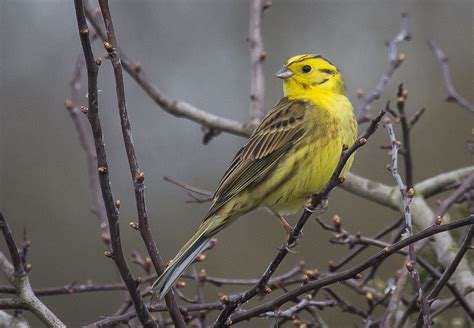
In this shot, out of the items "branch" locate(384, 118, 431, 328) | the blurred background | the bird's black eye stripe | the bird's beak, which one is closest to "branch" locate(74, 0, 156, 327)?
"branch" locate(384, 118, 431, 328)

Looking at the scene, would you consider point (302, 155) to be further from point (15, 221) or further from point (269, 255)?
point (15, 221)

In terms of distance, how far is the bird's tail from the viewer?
9.12 feet

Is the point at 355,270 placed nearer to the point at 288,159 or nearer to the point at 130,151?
the point at 130,151

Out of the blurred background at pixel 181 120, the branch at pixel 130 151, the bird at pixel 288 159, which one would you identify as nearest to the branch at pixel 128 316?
the branch at pixel 130 151

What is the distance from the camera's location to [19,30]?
12.7 meters

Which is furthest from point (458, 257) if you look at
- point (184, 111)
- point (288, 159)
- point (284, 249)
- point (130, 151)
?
point (184, 111)

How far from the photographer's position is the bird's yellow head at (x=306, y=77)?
4199mm

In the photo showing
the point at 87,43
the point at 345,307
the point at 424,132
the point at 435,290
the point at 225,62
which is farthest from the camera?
the point at 225,62

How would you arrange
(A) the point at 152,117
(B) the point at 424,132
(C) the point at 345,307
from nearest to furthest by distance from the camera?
(C) the point at 345,307 < (B) the point at 424,132 < (A) the point at 152,117

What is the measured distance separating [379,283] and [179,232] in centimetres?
588

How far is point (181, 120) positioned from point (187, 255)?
794 centimetres

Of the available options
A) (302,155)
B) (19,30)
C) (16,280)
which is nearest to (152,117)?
(19,30)

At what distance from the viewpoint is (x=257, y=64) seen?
4984 mm

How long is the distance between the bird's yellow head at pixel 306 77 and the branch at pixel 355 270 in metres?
1.61
